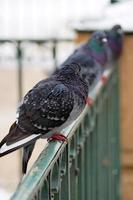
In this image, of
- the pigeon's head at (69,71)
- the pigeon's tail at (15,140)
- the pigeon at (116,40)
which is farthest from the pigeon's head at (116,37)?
the pigeon's tail at (15,140)

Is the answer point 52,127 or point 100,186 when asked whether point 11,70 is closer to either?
point 100,186

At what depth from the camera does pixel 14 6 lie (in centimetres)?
1266

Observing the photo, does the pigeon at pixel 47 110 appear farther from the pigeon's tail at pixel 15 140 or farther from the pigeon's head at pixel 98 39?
the pigeon's head at pixel 98 39

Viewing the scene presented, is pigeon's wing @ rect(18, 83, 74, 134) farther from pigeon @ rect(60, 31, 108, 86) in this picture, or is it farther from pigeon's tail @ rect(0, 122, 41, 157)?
pigeon @ rect(60, 31, 108, 86)

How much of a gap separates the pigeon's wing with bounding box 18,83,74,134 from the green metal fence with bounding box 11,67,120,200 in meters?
0.07

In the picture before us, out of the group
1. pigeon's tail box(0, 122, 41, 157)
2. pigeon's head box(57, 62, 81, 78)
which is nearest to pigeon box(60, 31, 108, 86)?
pigeon's head box(57, 62, 81, 78)

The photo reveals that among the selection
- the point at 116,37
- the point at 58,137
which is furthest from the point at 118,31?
the point at 58,137

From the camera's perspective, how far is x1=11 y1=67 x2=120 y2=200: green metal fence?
202 centimetres

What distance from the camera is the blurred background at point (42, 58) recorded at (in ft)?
17.0

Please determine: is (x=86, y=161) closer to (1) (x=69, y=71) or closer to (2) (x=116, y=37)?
(1) (x=69, y=71)

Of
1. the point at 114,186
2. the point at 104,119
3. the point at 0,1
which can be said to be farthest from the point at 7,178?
the point at 0,1

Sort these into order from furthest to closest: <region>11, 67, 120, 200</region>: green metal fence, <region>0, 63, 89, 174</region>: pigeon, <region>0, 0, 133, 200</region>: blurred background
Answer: <region>0, 0, 133, 200</region>: blurred background < <region>0, 63, 89, 174</region>: pigeon < <region>11, 67, 120, 200</region>: green metal fence

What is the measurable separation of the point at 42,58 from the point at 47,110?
537 cm

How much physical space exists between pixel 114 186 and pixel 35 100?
7.24 feet
